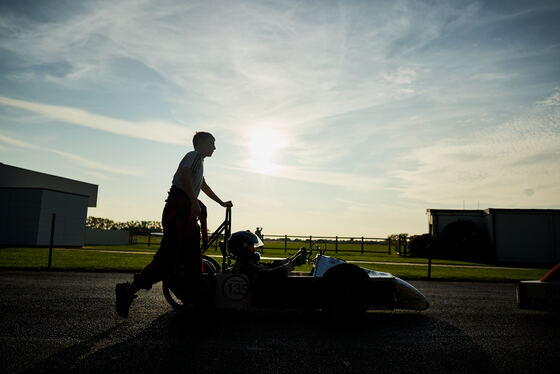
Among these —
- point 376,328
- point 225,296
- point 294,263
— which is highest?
point 294,263

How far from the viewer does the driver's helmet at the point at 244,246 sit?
15.7ft

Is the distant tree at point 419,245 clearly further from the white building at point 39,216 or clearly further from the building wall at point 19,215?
the building wall at point 19,215

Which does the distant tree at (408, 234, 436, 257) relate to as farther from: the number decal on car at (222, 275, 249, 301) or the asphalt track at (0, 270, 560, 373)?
the number decal on car at (222, 275, 249, 301)

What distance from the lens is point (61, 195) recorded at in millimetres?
30719

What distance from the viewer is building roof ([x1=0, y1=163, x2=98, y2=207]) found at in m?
35.0

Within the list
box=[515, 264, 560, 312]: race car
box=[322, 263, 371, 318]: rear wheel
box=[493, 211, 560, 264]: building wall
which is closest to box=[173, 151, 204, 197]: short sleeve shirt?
box=[322, 263, 371, 318]: rear wheel

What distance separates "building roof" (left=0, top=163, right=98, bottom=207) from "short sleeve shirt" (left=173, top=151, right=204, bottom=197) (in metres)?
33.1

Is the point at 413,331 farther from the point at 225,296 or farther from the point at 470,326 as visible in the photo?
the point at 225,296

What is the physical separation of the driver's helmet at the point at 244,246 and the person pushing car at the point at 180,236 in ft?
3.08

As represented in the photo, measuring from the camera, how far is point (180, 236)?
3709 millimetres

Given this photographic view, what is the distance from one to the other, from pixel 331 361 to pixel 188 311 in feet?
8.01

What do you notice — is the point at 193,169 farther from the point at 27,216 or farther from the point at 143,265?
the point at 27,216

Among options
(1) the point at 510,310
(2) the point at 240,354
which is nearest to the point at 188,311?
(2) the point at 240,354

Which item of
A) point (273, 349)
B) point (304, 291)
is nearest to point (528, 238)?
point (304, 291)
